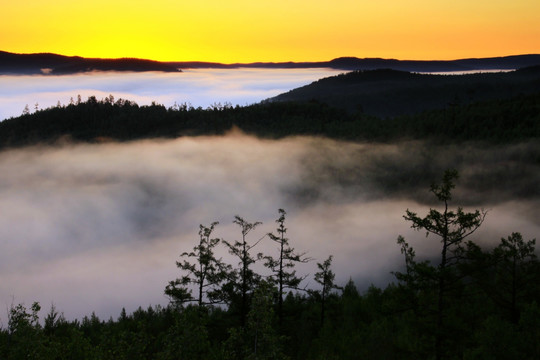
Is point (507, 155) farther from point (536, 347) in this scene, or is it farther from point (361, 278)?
point (536, 347)

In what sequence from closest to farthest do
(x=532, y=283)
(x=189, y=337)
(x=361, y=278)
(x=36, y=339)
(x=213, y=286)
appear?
1. (x=189, y=337)
2. (x=36, y=339)
3. (x=532, y=283)
4. (x=213, y=286)
5. (x=361, y=278)

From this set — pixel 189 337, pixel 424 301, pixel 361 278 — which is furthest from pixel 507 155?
pixel 189 337

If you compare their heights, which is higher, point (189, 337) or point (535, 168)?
point (189, 337)

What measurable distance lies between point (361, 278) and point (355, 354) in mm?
148943

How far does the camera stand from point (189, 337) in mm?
20188

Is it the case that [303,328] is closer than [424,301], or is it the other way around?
[424,301]

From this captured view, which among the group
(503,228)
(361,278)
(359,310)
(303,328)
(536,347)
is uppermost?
(536,347)

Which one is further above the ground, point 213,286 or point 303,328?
point 213,286

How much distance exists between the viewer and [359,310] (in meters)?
64.7

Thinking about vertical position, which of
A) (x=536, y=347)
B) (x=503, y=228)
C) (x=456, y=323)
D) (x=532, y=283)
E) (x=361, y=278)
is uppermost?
(x=456, y=323)

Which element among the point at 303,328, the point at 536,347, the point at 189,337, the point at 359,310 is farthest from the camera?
the point at 359,310

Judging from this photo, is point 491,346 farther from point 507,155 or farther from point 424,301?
point 507,155

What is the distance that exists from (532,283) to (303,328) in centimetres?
2117

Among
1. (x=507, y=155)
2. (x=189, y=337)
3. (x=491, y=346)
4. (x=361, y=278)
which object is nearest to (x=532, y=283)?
(x=491, y=346)
